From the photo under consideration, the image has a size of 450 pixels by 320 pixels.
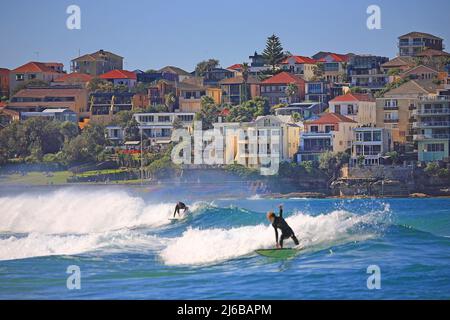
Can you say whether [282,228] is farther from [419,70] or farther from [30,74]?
[30,74]

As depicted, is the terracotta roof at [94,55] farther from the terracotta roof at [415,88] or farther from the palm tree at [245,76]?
the terracotta roof at [415,88]

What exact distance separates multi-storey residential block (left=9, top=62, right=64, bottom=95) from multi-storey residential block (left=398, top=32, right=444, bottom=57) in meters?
20.9

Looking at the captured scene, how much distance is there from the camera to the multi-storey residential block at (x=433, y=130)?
49.4 meters

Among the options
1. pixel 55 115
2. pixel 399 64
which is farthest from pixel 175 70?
pixel 55 115

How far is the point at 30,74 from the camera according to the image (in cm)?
7112

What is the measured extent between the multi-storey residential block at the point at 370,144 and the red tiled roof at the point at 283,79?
15.4 metres

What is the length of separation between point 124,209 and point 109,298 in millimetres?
15675

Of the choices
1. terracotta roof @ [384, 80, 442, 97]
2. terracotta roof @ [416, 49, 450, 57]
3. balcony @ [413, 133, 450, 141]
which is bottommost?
balcony @ [413, 133, 450, 141]

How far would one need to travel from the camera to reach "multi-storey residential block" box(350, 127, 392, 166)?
170ft

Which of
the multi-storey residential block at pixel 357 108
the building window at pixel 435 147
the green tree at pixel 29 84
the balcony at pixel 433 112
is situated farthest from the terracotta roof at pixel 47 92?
the building window at pixel 435 147

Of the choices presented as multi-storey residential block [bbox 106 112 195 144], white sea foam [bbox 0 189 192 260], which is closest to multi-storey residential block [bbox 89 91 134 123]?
multi-storey residential block [bbox 106 112 195 144]

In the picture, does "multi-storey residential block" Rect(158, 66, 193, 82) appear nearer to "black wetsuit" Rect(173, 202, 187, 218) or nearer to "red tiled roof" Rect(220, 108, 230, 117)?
"red tiled roof" Rect(220, 108, 230, 117)

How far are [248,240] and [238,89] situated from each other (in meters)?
47.8
